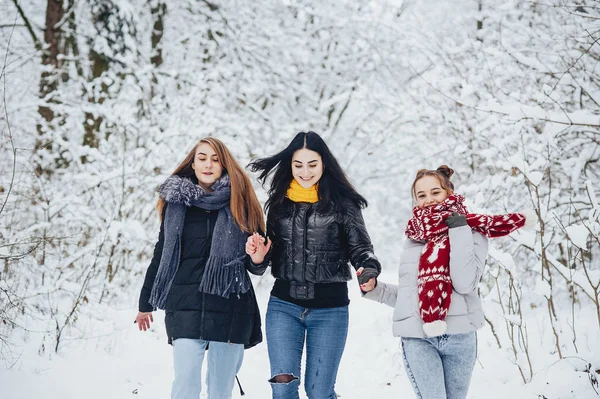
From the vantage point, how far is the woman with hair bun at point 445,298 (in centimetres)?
240

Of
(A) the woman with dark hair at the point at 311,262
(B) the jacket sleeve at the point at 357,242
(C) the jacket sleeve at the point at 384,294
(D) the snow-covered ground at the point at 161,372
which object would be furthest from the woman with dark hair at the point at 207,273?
(D) the snow-covered ground at the point at 161,372

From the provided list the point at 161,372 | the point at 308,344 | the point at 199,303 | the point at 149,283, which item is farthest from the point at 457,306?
the point at 161,372

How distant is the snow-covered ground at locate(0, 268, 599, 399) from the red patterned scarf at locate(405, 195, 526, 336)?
1.59 metres

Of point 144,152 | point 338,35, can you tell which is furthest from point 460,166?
point 144,152

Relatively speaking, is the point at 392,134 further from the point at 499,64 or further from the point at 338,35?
the point at 499,64

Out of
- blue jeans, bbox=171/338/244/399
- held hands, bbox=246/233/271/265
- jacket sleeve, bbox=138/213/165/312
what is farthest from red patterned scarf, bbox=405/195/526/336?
jacket sleeve, bbox=138/213/165/312

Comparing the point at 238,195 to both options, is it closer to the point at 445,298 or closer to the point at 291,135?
the point at 445,298

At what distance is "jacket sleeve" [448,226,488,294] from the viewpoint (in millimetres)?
2406

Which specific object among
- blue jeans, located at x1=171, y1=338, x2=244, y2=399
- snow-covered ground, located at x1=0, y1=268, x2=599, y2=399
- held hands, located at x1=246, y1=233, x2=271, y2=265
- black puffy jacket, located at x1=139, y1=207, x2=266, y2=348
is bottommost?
snow-covered ground, located at x1=0, y1=268, x2=599, y2=399

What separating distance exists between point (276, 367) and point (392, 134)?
25.5 feet

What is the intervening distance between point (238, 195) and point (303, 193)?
0.40 meters

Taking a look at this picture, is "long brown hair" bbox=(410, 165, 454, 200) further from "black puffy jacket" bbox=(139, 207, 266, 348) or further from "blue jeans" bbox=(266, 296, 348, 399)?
"black puffy jacket" bbox=(139, 207, 266, 348)

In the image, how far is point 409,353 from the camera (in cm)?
249

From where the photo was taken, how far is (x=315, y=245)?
2.84m
